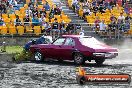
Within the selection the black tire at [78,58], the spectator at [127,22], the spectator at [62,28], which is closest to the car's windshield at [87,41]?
the black tire at [78,58]

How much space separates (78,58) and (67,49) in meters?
0.75

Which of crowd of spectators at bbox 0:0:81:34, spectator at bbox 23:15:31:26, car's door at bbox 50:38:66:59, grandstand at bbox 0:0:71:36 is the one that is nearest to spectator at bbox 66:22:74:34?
crowd of spectators at bbox 0:0:81:34

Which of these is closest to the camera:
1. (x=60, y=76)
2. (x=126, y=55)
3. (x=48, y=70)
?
(x=60, y=76)

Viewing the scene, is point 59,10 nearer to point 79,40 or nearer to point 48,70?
point 79,40

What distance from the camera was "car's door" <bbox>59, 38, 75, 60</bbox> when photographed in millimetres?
26750

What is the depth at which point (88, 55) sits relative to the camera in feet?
85.1

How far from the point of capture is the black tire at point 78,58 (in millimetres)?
26359

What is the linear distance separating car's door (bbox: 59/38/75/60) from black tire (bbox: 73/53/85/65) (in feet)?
0.97

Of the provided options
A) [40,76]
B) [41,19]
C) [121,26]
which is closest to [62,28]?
[41,19]

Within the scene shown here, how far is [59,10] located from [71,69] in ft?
54.7

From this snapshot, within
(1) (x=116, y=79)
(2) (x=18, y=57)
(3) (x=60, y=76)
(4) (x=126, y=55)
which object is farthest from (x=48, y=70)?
(4) (x=126, y=55)

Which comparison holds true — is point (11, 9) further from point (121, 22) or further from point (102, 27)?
point (121, 22)

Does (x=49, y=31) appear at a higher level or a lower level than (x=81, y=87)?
lower

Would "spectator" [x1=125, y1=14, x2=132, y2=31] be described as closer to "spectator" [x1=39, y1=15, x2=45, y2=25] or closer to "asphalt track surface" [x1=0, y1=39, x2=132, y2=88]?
"spectator" [x1=39, y1=15, x2=45, y2=25]
